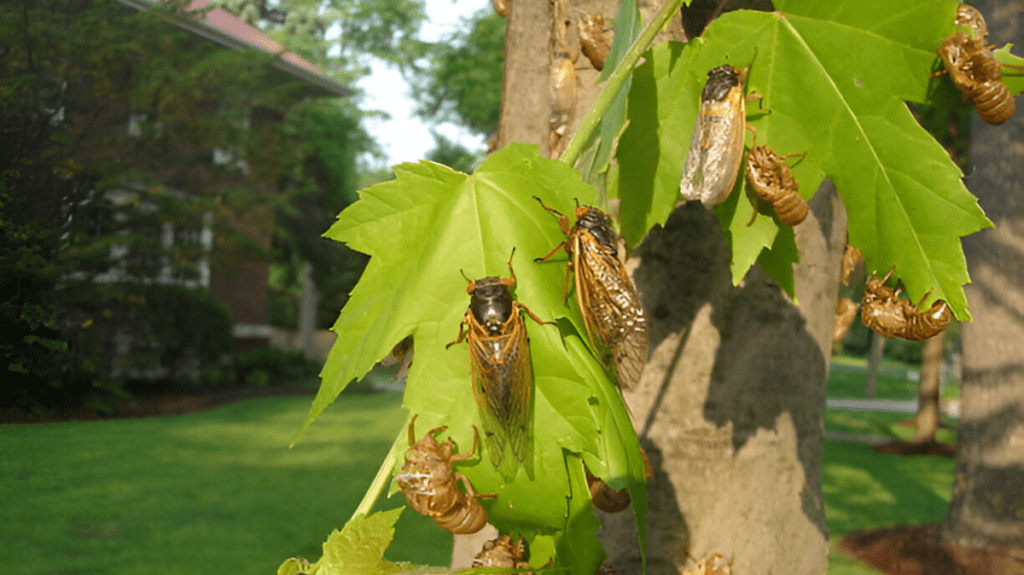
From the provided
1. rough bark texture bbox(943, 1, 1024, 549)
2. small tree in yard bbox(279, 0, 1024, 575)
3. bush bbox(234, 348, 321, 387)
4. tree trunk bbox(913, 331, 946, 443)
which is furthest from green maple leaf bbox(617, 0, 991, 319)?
tree trunk bbox(913, 331, 946, 443)

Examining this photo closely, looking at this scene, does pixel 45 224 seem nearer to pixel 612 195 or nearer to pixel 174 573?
pixel 612 195

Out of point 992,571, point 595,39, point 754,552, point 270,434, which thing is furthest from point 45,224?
point 270,434

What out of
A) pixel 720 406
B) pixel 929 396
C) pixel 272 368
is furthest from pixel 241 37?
pixel 929 396

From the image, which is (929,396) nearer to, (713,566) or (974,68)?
(713,566)

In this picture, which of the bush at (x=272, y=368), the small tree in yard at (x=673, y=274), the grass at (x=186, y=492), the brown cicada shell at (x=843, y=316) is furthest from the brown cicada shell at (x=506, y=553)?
the bush at (x=272, y=368)

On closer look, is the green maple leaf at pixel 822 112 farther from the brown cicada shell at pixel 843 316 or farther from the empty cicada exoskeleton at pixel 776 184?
the brown cicada shell at pixel 843 316

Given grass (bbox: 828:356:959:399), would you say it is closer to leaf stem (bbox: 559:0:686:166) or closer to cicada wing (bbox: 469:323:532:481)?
leaf stem (bbox: 559:0:686:166)
